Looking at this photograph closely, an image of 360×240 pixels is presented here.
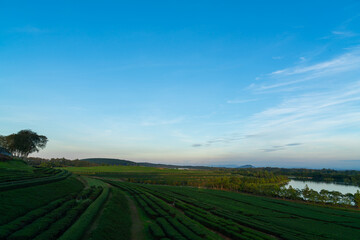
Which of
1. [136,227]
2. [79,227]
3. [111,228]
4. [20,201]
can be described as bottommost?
[136,227]

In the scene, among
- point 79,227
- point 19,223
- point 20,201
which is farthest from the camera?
point 20,201

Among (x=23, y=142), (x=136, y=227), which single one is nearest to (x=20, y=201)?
(x=136, y=227)

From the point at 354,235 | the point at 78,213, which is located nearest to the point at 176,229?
the point at 78,213

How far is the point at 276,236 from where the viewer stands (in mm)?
28109

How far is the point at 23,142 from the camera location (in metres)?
94.8

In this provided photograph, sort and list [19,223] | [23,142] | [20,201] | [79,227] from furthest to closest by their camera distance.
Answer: [23,142], [20,201], [79,227], [19,223]

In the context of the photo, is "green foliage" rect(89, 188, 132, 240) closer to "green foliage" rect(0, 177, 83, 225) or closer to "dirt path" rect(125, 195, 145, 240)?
"dirt path" rect(125, 195, 145, 240)

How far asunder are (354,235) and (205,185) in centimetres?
9917

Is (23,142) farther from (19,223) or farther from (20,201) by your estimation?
(19,223)

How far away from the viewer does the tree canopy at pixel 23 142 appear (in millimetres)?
93812

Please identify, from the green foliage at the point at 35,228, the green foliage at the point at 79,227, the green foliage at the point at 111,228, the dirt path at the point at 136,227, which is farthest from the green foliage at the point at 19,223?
the dirt path at the point at 136,227

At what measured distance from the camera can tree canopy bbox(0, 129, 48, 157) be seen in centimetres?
9381

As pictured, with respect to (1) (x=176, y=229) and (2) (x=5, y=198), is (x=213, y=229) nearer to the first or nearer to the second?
(1) (x=176, y=229)

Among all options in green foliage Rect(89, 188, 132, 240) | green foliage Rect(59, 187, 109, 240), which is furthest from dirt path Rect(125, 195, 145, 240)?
green foliage Rect(59, 187, 109, 240)
